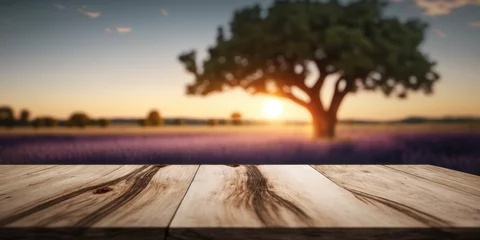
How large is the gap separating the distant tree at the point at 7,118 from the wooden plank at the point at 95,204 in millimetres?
36530

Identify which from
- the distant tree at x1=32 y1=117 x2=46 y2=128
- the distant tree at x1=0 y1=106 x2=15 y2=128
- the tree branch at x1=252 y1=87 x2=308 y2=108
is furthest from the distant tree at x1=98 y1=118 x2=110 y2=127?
the tree branch at x1=252 y1=87 x2=308 y2=108

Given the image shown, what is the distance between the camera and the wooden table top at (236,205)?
2.41 feet

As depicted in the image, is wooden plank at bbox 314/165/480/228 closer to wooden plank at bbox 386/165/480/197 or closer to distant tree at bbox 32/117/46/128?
wooden plank at bbox 386/165/480/197

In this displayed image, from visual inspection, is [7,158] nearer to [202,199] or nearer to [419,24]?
[202,199]

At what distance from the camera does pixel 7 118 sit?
31891 mm

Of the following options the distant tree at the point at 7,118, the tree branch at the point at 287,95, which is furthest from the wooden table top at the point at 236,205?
the distant tree at the point at 7,118

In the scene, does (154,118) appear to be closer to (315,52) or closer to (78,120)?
(78,120)

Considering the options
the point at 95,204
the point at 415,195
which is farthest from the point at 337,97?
the point at 95,204

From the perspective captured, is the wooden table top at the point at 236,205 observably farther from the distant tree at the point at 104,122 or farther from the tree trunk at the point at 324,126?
the distant tree at the point at 104,122

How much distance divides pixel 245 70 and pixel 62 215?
10.8m

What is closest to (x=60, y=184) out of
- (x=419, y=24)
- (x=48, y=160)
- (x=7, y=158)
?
(x=48, y=160)

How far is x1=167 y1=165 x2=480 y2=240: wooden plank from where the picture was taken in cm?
73

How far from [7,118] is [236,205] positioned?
3812 centimetres

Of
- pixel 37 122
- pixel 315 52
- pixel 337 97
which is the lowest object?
pixel 37 122
